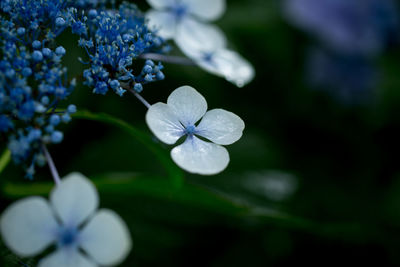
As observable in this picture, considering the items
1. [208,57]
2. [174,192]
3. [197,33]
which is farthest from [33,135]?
[197,33]

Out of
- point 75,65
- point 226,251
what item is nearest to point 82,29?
point 75,65

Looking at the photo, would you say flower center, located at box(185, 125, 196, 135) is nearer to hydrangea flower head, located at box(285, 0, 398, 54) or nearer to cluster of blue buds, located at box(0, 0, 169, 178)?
cluster of blue buds, located at box(0, 0, 169, 178)

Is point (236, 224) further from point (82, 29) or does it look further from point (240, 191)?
point (82, 29)

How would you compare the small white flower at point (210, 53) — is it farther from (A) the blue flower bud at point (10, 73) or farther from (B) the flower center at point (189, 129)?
(A) the blue flower bud at point (10, 73)

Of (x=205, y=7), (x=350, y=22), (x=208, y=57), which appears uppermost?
(x=350, y=22)

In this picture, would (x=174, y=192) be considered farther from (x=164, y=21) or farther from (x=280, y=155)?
(x=280, y=155)

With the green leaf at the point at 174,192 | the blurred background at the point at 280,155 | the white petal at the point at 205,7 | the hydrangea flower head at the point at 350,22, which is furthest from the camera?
the hydrangea flower head at the point at 350,22

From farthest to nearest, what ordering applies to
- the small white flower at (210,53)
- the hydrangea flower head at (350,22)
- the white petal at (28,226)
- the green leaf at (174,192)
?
the hydrangea flower head at (350,22), the small white flower at (210,53), the green leaf at (174,192), the white petal at (28,226)

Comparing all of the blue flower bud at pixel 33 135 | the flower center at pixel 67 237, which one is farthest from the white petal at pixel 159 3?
the flower center at pixel 67 237
